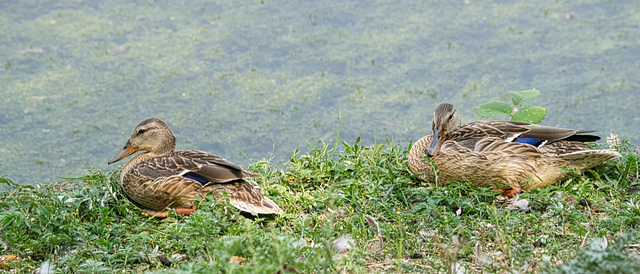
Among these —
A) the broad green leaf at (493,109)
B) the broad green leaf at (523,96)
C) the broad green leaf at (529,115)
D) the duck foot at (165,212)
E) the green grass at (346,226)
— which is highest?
the broad green leaf at (523,96)

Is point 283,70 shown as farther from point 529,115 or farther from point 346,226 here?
point 346,226

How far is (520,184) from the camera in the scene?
450 centimetres

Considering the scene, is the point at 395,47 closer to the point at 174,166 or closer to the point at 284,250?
the point at 174,166

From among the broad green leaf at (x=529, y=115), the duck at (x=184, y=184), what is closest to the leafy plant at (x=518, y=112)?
the broad green leaf at (x=529, y=115)

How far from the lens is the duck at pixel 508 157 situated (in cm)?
447

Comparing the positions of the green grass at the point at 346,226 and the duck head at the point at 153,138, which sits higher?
the duck head at the point at 153,138

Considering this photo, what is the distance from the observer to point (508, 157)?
14.8 feet

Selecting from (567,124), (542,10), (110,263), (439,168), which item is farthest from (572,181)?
Answer: (542,10)

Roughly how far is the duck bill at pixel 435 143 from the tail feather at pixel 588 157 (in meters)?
0.81

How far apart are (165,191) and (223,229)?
615 mm

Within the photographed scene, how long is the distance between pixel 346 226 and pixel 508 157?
125 centimetres

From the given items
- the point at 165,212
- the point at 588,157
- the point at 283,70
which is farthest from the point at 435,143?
the point at 283,70

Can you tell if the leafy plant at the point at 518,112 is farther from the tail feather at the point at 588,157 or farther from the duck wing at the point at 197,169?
the duck wing at the point at 197,169

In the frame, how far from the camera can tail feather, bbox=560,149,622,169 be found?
4367mm
